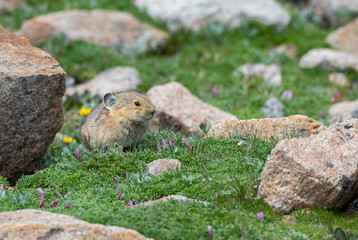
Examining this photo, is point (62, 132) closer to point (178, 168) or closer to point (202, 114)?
point (202, 114)

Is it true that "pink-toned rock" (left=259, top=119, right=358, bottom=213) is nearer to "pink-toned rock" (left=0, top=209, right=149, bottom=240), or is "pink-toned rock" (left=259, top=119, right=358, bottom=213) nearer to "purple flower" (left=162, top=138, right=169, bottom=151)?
"pink-toned rock" (left=0, top=209, right=149, bottom=240)

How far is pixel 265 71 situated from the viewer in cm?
1407

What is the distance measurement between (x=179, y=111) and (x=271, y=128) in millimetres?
2566

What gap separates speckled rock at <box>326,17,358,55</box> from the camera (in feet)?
52.1

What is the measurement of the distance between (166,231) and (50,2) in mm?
14814

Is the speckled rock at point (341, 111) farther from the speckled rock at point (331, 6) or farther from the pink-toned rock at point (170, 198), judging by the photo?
the speckled rock at point (331, 6)

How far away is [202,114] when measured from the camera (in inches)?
407

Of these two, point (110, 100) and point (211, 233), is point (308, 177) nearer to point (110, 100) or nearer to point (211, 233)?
point (211, 233)

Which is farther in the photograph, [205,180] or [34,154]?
[34,154]

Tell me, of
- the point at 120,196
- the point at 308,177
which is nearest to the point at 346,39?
the point at 308,177

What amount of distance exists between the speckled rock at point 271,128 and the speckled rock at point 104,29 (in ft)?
25.6

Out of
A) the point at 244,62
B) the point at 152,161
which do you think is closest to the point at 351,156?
the point at 152,161

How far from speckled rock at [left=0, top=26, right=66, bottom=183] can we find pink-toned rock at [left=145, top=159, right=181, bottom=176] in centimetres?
187

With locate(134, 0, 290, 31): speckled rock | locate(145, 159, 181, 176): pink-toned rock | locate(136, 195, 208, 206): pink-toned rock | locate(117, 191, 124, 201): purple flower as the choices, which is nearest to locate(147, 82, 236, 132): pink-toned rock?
locate(145, 159, 181, 176): pink-toned rock
